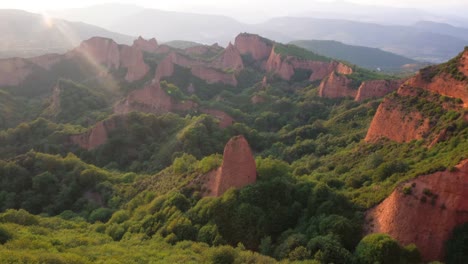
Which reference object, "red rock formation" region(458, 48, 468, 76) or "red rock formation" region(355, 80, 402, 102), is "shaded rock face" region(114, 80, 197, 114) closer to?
"red rock formation" region(355, 80, 402, 102)

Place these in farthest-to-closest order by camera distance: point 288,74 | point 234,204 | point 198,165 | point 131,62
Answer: point 288,74
point 131,62
point 198,165
point 234,204

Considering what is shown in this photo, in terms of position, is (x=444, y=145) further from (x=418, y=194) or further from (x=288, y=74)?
(x=288, y=74)

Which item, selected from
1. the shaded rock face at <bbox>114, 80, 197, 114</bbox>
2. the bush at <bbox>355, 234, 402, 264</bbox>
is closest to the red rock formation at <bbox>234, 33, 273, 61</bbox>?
the shaded rock face at <bbox>114, 80, 197, 114</bbox>

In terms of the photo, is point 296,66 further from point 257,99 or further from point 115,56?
point 115,56

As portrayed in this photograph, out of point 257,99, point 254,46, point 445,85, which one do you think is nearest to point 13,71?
point 257,99

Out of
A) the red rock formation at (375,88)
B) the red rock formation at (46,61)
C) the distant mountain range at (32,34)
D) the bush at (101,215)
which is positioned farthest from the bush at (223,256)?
the distant mountain range at (32,34)

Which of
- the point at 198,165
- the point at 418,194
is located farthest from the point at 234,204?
the point at 418,194
